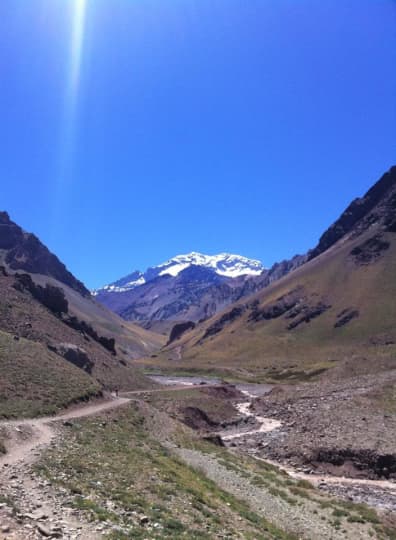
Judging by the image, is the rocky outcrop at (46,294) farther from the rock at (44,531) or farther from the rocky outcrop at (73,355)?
the rock at (44,531)

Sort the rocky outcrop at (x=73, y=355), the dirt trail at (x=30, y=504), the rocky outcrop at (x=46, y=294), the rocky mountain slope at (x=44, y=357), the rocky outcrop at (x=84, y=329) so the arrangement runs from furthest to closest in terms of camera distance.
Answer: the rocky outcrop at (x=46, y=294)
the rocky outcrop at (x=84, y=329)
the rocky outcrop at (x=73, y=355)
the rocky mountain slope at (x=44, y=357)
the dirt trail at (x=30, y=504)

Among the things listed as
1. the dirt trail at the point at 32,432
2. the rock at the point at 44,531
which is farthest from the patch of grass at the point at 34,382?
the rock at the point at 44,531

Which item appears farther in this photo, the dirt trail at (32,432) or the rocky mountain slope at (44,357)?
the rocky mountain slope at (44,357)

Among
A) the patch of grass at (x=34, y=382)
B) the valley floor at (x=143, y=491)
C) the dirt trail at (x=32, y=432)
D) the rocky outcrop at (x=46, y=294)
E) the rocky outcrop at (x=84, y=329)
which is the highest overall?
the rocky outcrop at (x=46, y=294)

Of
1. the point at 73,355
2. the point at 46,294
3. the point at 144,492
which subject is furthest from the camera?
the point at 46,294

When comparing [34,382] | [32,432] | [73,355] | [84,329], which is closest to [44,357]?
[34,382]

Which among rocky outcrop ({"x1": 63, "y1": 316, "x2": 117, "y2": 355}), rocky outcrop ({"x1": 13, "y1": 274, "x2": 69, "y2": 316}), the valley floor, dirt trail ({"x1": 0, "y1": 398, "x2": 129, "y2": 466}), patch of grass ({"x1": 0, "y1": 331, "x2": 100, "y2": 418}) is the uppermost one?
rocky outcrop ({"x1": 13, "y1": 274, "x2": 69, "y2": 316})

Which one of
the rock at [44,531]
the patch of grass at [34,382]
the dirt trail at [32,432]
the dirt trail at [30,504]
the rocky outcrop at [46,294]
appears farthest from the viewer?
the rocky outcrop at [46,294]

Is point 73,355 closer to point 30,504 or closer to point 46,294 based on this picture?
point 46,294

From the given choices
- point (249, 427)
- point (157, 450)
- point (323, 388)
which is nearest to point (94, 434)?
point (157, 450)

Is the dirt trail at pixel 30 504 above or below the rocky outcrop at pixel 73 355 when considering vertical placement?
below

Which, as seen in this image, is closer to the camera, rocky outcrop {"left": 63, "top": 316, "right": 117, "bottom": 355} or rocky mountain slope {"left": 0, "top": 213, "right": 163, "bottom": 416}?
rocky mountain slope {"left": 0, "top": 213, "right": 163, "bottom": 416}

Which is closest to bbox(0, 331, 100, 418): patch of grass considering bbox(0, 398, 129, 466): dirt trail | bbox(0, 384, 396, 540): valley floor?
bbox(0, 398, 129, 466): dirt trail

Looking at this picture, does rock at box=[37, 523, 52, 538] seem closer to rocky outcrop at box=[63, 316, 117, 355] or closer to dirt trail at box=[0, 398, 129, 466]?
dirt trail at box=[0, 398, 129, 466]
